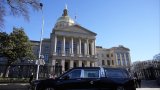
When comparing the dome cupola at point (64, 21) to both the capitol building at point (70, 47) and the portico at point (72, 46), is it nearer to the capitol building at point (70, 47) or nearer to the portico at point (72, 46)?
the capitol building at point (70, 47)

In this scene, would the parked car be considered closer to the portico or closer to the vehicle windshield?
the vehicle windshield

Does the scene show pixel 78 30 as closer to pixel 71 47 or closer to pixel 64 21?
pixel 71 47

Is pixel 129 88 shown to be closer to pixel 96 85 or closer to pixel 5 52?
pixel 96 85

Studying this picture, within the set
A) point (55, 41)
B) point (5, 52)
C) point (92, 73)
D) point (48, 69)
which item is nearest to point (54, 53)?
point (55, 41)

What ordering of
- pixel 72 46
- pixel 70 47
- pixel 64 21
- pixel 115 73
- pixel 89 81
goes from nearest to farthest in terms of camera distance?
pixel 89 81, pixel 115 73, pixel 72 46, pixel 70 47, pixel 64 21

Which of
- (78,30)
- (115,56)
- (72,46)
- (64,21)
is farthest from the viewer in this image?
(115,56)

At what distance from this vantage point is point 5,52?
36.5 metres

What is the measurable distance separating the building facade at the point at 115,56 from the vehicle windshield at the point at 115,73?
73.4 meters

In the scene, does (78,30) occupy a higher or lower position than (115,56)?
higher

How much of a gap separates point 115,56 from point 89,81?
247 feet

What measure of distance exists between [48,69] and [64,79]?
19.4 meters

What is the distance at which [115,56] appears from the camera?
83562 mm

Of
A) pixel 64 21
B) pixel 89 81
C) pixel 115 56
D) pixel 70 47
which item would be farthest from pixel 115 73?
pixel 115 56

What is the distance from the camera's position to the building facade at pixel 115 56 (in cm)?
8381
